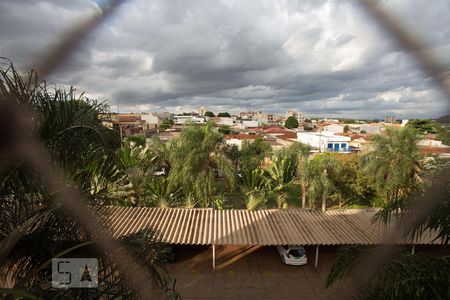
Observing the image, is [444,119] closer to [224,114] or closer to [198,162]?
[198,162]

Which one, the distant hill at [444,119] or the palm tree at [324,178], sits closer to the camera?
the distant hill at [444,119]

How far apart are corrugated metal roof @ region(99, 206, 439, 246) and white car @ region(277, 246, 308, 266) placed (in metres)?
0.82

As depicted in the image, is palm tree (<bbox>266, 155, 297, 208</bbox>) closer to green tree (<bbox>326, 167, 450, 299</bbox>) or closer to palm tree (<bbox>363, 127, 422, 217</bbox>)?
palm tree (<bbox>363, 127, 422, 217</bbox>)

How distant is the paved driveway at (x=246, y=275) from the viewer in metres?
9.55

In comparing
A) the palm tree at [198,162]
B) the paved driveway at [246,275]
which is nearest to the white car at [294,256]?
the paved driveway at [246,275]

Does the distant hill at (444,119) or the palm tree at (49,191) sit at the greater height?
the distant hill at (444,119)

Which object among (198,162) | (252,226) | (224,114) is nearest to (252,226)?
(252,226)

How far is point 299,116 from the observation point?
164875 millimetres

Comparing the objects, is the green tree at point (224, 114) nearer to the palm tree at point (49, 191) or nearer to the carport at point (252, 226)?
the carport at point (252, 226)

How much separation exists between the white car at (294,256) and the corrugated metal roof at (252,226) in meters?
0.82

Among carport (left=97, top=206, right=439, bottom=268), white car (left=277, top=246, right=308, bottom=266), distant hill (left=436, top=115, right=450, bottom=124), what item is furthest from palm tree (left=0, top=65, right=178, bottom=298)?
white car (left=277, top=246, right=308, bottom=266)

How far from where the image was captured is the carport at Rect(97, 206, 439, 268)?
1030cm

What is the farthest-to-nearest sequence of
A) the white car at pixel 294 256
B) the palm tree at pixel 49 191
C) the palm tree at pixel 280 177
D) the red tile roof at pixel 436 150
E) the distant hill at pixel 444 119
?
the palm tree at pixel 280 177 < the white car at pixel 294 256 < the palm tree at pixel 49 191 < the red tile roof at pixel 436 150 < the distant hill at pixel 444 119

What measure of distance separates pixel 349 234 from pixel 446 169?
948 centimetres
